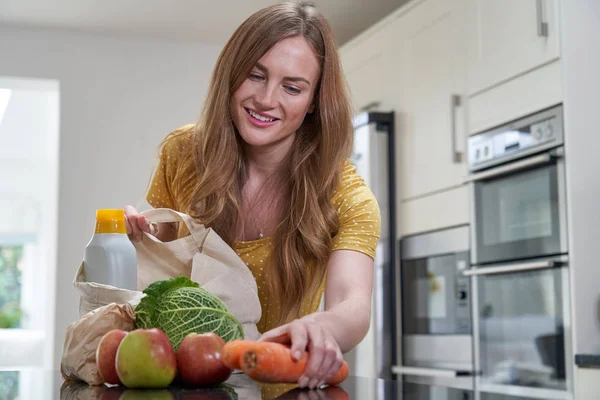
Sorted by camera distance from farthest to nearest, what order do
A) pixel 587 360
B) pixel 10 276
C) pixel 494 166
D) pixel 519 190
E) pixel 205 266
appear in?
pixel 10 276, pixel 494 166, pixel 519 190, pixel 587 360, pixel 205 266

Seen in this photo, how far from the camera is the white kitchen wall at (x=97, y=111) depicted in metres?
4.91

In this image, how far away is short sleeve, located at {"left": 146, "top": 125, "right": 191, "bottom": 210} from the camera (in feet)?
5.00

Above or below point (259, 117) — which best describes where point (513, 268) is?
below

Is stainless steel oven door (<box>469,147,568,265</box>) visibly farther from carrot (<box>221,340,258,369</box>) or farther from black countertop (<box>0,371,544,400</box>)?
carrot (<box>221,340,258,369</box>)

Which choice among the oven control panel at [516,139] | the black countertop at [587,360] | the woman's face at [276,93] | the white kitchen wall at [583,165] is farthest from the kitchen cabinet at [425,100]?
the woman's face at [276,93]

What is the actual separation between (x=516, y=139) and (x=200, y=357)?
2065mm

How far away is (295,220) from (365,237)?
0.15 metres

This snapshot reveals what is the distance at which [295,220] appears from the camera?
140 cm

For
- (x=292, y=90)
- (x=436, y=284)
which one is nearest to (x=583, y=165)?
(x=436, y=284)

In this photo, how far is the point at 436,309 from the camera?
3.27 metres

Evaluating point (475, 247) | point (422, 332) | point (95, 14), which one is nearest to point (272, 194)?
point (475, 247)

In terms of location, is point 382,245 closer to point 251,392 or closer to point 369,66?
point 369,66

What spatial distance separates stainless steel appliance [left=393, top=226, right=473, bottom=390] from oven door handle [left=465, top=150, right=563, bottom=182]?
0.24 m

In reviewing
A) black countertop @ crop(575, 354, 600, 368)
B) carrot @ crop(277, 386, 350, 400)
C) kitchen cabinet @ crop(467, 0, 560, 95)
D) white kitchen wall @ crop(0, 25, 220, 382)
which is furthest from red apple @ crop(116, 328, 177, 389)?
white kitchen wall @ crop(0, 25, 220, 382)
